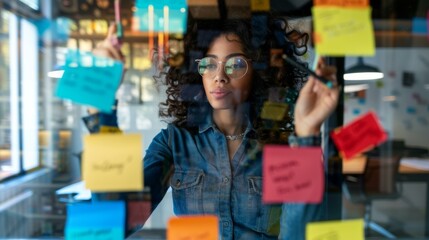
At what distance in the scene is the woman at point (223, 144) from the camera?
1.05 m

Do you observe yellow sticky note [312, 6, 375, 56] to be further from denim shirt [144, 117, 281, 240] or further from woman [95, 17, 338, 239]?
denim shirt [144, 117, 281, 240]

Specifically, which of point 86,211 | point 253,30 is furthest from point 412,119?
point 86,211

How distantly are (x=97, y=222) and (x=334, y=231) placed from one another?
0.49 meters

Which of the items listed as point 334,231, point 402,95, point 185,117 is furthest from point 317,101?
point 402,95

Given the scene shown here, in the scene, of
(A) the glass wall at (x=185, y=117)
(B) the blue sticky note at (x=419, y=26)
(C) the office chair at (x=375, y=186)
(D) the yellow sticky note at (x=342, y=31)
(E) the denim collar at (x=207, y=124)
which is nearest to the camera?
(D) the yellow sticky note at (x=342, y=31)

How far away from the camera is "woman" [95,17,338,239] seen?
1.05 m

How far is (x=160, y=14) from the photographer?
924mm

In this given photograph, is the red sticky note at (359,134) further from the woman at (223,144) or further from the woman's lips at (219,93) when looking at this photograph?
the woman's lips at (219,93)

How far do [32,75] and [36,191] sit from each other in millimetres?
379

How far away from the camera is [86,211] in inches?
30.3

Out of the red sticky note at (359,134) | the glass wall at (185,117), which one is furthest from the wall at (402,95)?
the red sticky note at (359,134)

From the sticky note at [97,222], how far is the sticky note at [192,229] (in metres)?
0.12

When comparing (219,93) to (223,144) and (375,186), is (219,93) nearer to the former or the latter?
(223,144)

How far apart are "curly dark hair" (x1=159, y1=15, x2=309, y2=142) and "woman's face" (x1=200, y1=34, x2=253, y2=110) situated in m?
0.02
